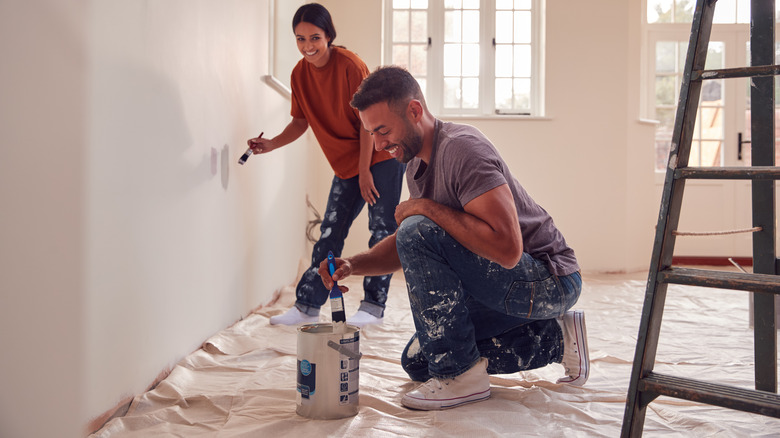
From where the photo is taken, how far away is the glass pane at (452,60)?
479cm

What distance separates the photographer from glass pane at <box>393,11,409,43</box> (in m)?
4.79

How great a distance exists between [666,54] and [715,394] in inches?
188

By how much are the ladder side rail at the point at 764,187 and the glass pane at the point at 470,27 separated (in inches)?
136

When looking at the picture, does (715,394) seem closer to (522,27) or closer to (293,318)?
(293,318)

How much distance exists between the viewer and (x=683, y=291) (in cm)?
360

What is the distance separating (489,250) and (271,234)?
6.31ft

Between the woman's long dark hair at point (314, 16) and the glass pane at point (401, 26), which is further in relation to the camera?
the glass pane at point (401, 26)

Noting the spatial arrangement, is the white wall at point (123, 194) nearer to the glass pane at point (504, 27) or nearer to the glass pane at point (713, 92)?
the glass pane at point (504, 27)

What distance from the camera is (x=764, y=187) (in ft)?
4.78

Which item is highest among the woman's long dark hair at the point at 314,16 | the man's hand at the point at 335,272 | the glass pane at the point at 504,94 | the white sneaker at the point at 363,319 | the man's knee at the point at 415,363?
the glass pane at the point at 504,94

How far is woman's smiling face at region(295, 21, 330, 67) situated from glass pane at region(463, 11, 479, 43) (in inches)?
104

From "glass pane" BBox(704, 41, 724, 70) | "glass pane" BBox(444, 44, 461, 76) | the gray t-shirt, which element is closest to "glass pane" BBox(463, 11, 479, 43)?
"glass pane" BBox(444, 44, 461, 76)

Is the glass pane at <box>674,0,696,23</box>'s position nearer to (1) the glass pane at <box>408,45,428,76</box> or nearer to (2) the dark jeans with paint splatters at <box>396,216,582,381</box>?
(1) the glass pane at <box>408,45,428,76</box>

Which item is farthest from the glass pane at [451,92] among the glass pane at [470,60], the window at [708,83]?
the window at [708,83]
